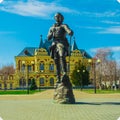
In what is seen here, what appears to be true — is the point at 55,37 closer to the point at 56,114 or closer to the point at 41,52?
the point at 56,114

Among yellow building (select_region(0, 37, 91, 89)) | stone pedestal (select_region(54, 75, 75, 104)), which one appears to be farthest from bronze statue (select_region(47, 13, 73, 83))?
yellow building (select_region(0, 37, 91, 89))

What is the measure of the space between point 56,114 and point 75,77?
49093mm

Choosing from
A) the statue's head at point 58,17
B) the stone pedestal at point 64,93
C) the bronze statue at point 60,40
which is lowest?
the stone pedestal at point 64,93

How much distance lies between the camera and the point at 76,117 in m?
7.96

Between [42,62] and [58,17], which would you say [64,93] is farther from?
[42,62]

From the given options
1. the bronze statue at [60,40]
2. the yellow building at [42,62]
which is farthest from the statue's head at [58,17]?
the yellow building at [42,62]

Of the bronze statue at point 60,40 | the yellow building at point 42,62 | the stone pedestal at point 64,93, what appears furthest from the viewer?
the yellow building at point 42,62

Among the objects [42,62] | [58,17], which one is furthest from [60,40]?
[42,62]

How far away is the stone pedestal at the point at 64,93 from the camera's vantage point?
38.9 ft

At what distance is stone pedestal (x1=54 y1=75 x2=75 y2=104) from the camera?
1187cm

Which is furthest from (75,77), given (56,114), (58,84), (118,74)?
(56,114)

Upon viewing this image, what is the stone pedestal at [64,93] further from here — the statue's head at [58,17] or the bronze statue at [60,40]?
the statue's head at [58,17]

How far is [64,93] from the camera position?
12.0m

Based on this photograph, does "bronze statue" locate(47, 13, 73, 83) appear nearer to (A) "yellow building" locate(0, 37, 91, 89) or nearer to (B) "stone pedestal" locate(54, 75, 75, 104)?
(B) "stone pedestal" locate(54, 75, 75, 104)
